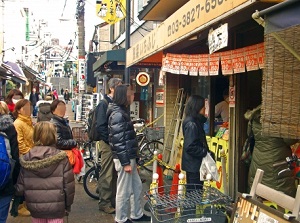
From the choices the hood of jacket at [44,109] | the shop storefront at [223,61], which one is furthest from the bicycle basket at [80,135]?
the shop storefront at [223,61]

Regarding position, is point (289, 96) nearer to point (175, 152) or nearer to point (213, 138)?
point (213, 138)

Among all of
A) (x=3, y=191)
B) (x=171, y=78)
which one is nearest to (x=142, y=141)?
(x=171, y=78)

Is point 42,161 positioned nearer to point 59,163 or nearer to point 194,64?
point 59,163

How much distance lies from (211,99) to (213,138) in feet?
2.84

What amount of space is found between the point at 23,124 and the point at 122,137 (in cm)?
186

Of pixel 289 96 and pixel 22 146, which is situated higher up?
pixel 289 96

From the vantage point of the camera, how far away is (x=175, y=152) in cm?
987

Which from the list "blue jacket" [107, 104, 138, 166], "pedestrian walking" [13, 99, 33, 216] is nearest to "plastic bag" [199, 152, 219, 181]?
"blue jacket" [107, 104, 138, 166]

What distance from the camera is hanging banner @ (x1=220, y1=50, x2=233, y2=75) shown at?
22.2 feet

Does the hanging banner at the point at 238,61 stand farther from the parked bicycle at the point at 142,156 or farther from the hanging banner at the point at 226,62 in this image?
the parked bicycle at the point at 142,156

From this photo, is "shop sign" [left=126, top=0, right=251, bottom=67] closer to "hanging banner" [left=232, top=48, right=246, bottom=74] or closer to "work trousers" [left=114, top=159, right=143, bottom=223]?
"hanging banner" [left=232, top=48, right=246, bottom=74]

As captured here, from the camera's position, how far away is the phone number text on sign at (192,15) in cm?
474

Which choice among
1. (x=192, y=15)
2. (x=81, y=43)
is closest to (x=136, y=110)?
Result: (x=192, y=15)

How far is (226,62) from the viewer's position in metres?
6.89
